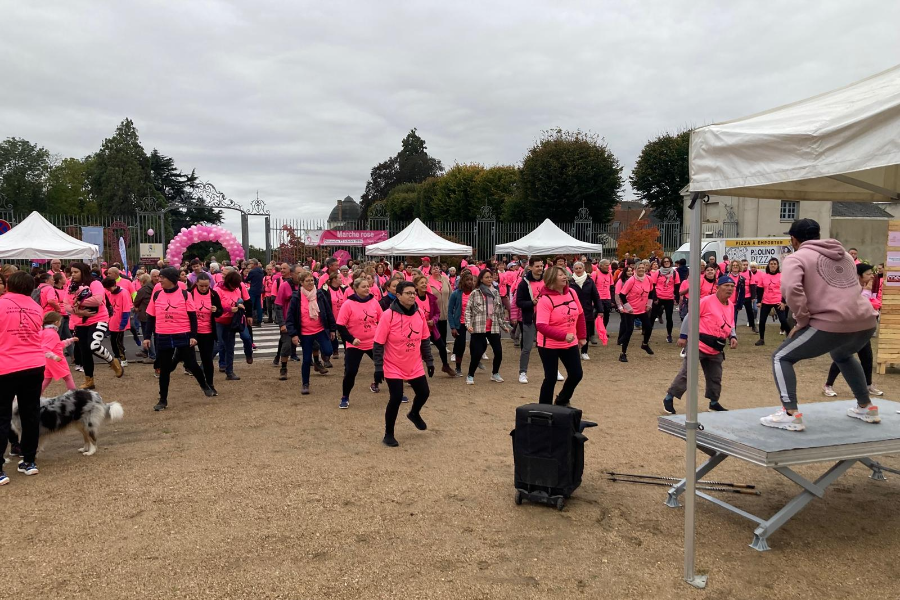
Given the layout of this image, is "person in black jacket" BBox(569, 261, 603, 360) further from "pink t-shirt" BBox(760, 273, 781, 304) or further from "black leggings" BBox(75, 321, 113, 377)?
"black leggings" BBox(75, 321, 113, 377)

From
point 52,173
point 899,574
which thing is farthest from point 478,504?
point 52,173

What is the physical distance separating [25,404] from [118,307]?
5336mm

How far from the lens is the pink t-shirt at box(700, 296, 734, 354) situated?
23.0 feet

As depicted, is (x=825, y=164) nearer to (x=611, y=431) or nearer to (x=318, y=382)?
(x=611, y=431)

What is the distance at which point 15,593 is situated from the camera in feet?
11.7

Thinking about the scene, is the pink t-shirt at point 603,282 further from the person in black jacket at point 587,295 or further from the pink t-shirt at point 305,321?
the pink t-shirt at point 305,321

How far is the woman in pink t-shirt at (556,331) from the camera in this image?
6.55 m

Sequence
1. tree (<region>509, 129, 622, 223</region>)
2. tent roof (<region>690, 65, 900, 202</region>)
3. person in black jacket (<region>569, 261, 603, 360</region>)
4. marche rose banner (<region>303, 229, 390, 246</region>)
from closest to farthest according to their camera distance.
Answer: tent roof (<region>690, 65, 900, 202</region>) → person in black jacket (<region>569, 261, 603, 360</region>) → marche rose banner (<region>303, 229, 390, 246</region>) → tree (<region>509, 129, 622, 223</region>)

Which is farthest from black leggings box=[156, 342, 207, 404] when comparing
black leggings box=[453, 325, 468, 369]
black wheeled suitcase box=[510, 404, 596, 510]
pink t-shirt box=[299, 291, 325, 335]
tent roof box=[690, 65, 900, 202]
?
tent roof box=[690, 65, 900, 202]

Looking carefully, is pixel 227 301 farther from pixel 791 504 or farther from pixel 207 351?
pixel 791 504

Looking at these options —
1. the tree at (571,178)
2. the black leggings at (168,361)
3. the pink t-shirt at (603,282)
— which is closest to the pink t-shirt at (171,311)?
the black leggings at (168,361)

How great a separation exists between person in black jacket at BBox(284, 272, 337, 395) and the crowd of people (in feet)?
0.07

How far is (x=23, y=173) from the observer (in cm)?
6219

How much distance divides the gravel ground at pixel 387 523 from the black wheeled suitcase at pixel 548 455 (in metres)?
0.15
